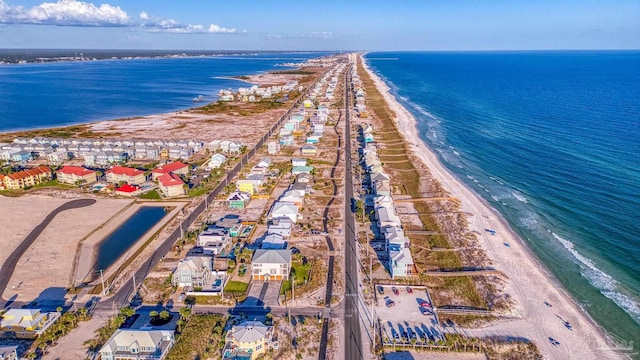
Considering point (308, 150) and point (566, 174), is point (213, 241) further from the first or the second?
point (566, 174)

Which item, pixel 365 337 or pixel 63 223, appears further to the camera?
pixel 63 223

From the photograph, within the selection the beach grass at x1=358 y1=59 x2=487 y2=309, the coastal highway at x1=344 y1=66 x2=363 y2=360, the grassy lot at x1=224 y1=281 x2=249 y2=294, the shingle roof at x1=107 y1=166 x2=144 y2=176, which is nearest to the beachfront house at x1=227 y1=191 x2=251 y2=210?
the coastal highway at x1=344 y1=66 x2=363 y2=360

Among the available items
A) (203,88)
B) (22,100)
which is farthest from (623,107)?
(22,100)

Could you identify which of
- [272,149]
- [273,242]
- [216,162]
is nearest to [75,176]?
[216,162]

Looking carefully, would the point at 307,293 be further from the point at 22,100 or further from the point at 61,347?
the point at 22,100

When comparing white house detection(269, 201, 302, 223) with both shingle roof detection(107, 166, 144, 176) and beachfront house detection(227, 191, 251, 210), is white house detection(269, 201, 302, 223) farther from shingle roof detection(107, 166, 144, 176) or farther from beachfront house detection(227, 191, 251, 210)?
shingle roof detection(107, 166, 144, 176)

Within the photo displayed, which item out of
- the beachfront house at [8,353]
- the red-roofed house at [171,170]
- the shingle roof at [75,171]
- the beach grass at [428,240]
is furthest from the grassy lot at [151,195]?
the beach grass at [428,240]
